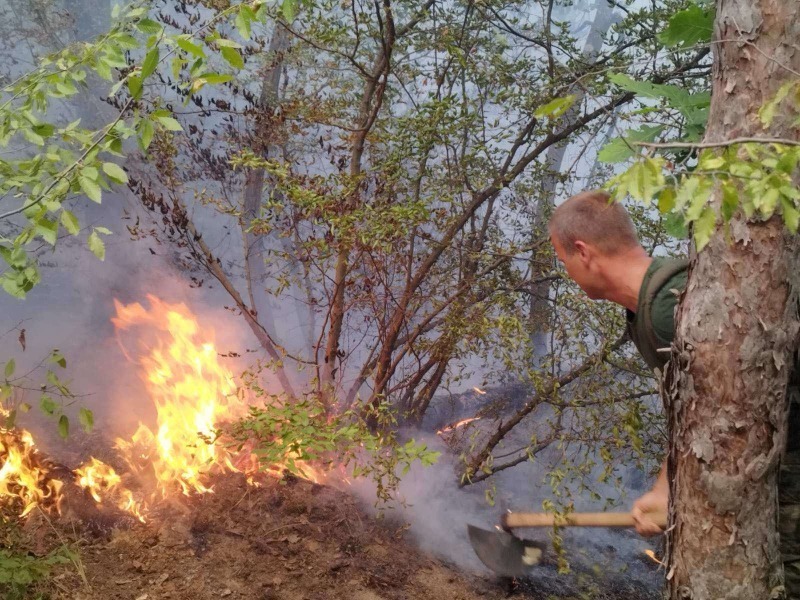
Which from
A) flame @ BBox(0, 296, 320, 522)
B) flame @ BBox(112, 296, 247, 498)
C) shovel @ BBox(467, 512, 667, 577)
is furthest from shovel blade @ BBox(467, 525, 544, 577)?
flame @ BBox(112, 296, 247, 498)

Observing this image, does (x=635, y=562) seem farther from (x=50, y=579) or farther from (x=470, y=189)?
(x=50, y=579)

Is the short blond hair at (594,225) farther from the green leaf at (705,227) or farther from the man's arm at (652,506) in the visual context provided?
the green leaf at (705,227)

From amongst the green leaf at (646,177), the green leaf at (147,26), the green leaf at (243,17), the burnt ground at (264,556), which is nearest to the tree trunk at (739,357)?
the green leaf at (646,177)

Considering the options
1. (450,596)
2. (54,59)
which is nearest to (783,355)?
(450,596)

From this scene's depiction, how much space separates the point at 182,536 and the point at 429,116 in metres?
3.99

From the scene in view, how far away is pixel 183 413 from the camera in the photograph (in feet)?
18.6

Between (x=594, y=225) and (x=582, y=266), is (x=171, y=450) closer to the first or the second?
(x=582, y=266)

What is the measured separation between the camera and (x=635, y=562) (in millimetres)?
6008

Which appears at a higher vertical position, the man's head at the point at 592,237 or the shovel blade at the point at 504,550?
the man's head at the point at 592,237

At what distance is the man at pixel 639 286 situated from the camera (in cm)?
228

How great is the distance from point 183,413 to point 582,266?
14.3 feet

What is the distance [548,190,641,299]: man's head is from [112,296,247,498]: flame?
293cm

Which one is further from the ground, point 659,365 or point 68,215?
point 68,215

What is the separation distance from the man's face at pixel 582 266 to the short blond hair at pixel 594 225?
2 cm
